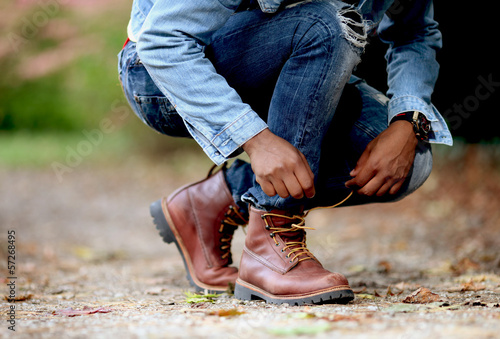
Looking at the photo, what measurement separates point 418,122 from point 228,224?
0.68 m

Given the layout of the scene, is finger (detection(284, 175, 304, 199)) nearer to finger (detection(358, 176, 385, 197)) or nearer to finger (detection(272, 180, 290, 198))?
finger (detection(272, 180, 290, 198))

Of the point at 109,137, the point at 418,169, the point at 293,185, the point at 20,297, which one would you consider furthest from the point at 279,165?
the point at 109,137

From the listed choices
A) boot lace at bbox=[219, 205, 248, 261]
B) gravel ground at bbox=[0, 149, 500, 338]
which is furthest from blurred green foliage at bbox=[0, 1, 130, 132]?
boot lace at bbox=[219, 205, 248, 261]

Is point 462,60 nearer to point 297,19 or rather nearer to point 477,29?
point 477,29

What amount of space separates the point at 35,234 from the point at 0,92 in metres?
8.15

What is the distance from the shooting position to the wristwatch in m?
1.51

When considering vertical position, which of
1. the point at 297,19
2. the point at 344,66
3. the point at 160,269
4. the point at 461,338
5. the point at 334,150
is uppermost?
the point at 297,19

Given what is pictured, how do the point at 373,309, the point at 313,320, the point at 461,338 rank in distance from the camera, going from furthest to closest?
the point at 373,309 → the point at 313,320 → the point at 461,338

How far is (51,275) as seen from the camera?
7.20ft

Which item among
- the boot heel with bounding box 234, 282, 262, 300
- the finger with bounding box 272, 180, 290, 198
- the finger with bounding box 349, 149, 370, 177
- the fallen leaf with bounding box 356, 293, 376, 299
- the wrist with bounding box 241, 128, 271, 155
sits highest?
the wrist with bounding box 241, 128, 271, 155

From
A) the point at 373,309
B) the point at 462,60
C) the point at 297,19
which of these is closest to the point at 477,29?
the point at 462,60

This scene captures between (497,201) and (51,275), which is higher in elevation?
(51,275)

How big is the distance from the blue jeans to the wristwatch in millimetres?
65

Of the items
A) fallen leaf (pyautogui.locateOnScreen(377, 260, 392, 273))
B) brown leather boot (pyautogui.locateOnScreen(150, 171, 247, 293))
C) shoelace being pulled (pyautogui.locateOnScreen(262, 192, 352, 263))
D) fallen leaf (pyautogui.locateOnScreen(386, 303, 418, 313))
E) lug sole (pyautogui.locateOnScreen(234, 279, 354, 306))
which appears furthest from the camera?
fallen leaf (pyautogui.locateOnScreen(377, 260, 392, 273))
